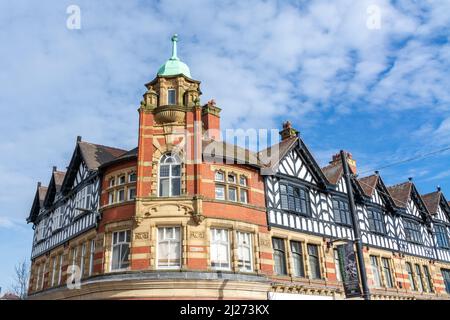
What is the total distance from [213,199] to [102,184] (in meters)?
5.89

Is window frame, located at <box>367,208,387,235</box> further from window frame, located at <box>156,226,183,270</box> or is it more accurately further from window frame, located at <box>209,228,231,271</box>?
window frame, located at <box>156,226,183,270</box>

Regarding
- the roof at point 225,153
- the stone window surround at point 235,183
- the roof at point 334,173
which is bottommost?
the stone window surround at point 235,183

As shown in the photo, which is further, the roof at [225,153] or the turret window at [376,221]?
the turret window at [376,221]

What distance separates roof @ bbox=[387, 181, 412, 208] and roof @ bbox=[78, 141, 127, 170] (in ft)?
61.8

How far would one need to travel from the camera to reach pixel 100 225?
1941cm

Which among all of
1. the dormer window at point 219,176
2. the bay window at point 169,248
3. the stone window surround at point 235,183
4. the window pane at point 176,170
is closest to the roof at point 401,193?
the stone window surround at point 235,183

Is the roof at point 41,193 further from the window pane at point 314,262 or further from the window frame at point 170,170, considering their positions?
the window pane at point 314,262

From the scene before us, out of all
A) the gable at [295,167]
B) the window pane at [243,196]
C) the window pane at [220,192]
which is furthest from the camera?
the gable at [295,167]

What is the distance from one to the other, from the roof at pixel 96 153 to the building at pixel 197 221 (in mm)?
73

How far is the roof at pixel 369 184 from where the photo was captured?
26.6 meters

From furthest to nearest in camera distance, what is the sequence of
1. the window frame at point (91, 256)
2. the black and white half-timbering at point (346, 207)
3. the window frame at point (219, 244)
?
the black and white half-timbering at point (346, 207)
the window frame at point (91, 256)
the window frame at point (219, 244)

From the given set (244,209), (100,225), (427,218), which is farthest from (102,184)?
(427,218)

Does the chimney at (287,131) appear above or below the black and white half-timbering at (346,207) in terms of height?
above

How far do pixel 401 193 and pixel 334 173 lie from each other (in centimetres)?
778
